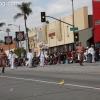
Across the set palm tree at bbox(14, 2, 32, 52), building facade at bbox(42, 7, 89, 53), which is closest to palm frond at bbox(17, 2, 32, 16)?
palm tree at bbox(14, 2, 32, 52)

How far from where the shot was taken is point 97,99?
950 cm

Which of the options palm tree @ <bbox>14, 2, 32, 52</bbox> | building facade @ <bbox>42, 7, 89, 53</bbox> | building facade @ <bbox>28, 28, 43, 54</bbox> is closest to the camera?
building facade @ <bbox>42, 7, 89, 53</bbox>

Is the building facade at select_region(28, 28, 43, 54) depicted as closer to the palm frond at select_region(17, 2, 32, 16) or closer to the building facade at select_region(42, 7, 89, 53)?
the building facade at select_region(42, 7, 89, 53)

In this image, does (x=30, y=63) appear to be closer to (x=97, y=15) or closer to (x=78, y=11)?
(x=97, y=15)

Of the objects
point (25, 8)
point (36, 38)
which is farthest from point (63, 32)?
point (36, 38)

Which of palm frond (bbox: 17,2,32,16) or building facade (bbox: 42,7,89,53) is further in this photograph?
palm frond (bbox: 17,2,32,16)

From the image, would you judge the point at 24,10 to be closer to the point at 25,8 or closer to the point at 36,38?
the point at 25,8

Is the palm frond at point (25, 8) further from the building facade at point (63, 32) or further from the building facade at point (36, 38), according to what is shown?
the building facade at point (36, 38)

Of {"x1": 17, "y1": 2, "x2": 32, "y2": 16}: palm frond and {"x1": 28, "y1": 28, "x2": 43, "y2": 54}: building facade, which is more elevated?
{"x1": 17, "y1": 2, "x2": 32, "y2": 16}: palm frond

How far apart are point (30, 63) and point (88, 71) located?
39.6 ft

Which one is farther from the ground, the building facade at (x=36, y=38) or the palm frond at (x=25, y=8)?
the palm frond at (x=25, y=8)

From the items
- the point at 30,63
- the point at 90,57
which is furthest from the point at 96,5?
the point at 30,63

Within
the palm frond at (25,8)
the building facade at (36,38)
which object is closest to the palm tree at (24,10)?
the palm frond at (25,8)

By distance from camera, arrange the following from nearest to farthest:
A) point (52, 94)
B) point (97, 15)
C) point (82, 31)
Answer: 1. point (52, 94)
2. point (97, 15)
3. point (82, 31)
